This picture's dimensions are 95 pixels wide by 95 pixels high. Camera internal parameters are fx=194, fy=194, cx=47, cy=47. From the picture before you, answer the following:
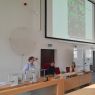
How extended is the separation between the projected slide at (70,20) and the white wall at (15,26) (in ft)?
0.77

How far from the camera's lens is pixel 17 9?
3.73 metres

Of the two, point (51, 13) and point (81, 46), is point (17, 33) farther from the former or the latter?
point (81, 46)

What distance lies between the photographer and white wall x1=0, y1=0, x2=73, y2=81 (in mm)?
3449

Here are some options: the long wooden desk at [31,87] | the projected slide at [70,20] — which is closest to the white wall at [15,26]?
the projected slide at [70,20]

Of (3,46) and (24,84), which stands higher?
(3,46)

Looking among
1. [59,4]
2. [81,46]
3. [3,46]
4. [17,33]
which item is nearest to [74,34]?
[81,46]

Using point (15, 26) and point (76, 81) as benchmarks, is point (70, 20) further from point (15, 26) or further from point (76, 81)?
point (15, 26)

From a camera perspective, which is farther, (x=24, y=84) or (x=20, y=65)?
(x=20, y=65)

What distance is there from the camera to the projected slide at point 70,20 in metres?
4.45

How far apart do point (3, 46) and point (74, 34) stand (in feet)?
7.86

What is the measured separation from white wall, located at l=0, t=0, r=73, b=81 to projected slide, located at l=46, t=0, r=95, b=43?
0.77ft

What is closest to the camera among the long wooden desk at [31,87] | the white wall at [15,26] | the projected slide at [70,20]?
the long wooden desk at [31,87]

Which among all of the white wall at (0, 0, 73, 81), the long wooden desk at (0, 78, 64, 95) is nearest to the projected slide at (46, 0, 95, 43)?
the white wall at (0, 0, 73, 81)

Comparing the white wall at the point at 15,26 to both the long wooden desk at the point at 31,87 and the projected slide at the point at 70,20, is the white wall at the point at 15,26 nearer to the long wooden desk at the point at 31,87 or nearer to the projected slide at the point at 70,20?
the projected slide at the point at 70,20
